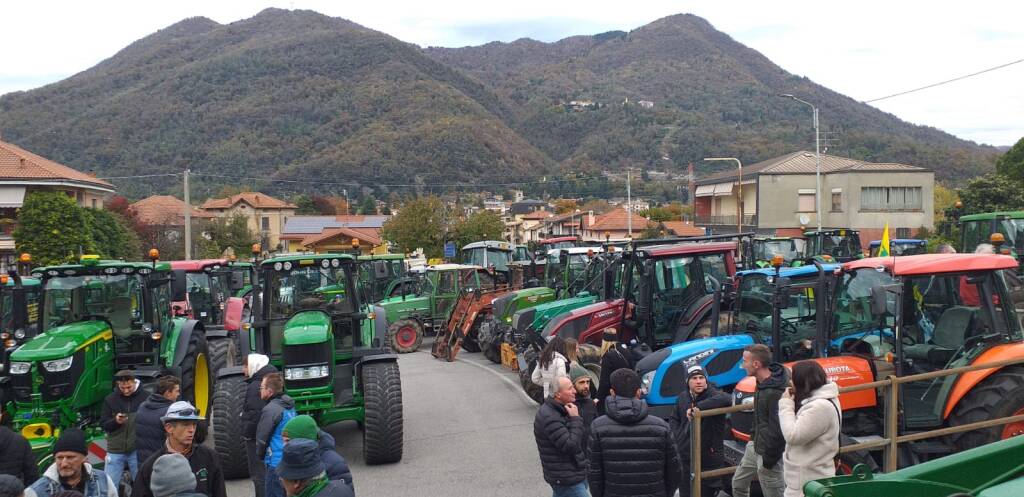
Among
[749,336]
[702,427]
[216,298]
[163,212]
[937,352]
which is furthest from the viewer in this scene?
[163,212]

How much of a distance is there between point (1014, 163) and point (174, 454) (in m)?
56.5

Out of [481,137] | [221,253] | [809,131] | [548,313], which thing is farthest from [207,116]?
[548,313]

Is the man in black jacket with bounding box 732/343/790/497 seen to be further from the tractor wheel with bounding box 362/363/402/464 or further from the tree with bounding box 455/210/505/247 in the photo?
the tree with bounding box 455/210/505/247

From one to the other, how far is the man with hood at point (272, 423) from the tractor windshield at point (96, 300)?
175 inches

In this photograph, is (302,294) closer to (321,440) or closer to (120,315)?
(120,315)

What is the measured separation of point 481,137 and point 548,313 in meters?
102

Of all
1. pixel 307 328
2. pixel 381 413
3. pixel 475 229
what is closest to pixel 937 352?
pixel 381 413

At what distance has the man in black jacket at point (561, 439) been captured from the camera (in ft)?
20.4

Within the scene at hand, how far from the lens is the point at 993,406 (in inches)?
289

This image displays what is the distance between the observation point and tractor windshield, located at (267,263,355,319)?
36.9ft

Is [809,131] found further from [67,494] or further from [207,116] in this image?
[67,494]

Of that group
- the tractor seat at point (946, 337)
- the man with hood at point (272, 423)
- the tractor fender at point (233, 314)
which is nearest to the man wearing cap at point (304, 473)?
the man with hood at point (272, 423)

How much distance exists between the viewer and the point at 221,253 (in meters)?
54.8

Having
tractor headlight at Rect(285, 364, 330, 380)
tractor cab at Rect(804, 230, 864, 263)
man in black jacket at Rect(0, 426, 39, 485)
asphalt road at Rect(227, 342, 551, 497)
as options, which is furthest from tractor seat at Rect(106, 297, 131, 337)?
tractor cab at Rect(804, 230, 864, 263)
